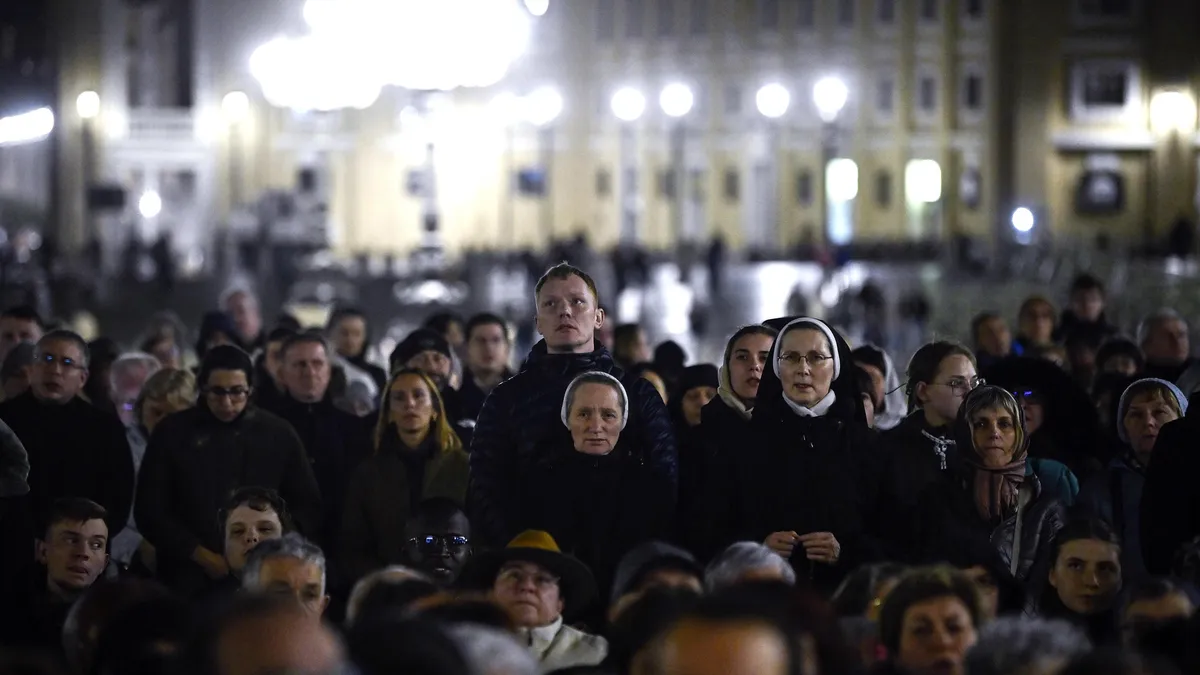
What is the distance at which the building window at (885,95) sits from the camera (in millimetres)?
69625

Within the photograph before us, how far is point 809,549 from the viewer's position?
7000mm

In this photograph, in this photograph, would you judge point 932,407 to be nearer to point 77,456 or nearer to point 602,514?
point 602,514

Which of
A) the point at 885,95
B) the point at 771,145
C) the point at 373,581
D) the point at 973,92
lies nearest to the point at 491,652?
the point at 373,581

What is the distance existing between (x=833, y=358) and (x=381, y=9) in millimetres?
31335

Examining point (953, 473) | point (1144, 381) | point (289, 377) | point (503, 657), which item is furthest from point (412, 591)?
point (289, 377)

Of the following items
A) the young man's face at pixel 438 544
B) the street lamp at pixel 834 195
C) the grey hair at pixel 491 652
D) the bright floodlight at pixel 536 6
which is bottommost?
the young man's face at pixel 438 544

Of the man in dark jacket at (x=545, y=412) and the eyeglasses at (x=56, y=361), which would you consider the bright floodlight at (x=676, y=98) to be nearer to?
the eyeglasses at (x=56, y=361)

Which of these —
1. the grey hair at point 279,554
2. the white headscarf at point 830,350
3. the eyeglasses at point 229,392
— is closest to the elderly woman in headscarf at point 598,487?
the white headscarf at point 830,350

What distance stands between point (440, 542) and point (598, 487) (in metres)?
0.74

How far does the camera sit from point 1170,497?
23.8 ft

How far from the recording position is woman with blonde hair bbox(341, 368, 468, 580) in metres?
8.27

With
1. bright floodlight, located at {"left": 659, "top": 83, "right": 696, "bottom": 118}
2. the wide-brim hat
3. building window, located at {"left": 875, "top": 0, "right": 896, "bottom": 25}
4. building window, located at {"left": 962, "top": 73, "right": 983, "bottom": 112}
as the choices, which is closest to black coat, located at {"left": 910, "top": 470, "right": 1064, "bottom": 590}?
the wide-brim hat

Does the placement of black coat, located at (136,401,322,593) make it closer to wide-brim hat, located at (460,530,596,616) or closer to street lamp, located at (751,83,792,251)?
wide-brim hat, located at (460,530,596,616)

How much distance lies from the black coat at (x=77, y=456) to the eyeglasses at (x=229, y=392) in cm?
49
